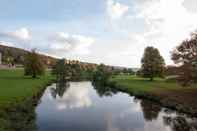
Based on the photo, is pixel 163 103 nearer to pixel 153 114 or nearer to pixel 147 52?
pixel 153 114

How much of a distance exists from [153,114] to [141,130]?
29.1 ft

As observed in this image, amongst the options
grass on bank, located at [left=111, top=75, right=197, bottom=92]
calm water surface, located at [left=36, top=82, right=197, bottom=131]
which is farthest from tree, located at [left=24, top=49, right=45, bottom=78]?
calm water surface, located at [left=36, top=82, right=197, bottom=131]

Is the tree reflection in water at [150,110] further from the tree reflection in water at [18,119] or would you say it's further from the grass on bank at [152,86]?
the tree reflection in water at [18,119]

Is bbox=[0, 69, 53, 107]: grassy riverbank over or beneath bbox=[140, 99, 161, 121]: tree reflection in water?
over

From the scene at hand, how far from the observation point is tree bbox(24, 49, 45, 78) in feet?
308

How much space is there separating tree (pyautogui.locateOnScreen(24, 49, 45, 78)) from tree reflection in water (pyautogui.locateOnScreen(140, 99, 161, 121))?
5815 centimetres

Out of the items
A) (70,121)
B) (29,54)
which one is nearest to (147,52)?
(29,54)

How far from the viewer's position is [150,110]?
3747 centimetres

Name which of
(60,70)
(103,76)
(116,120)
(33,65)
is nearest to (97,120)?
(116,120)

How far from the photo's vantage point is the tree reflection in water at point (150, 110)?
33.3 meters

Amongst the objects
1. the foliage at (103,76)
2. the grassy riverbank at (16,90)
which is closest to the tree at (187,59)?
the grassy riverbank at (16,90)

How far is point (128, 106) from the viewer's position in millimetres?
42656

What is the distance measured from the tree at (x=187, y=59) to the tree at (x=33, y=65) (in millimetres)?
58606

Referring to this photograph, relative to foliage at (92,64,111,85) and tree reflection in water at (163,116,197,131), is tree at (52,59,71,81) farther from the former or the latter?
tree reflection in water at (163,116,197,131)
